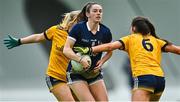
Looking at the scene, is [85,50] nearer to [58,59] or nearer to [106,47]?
[106,47]

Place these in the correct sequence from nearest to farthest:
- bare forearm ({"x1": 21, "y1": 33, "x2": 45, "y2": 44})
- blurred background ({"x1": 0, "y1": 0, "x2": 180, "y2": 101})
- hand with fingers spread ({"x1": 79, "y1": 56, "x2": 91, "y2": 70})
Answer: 1. hand with fingers spread ({"x1": 79, "y1": 56, "x2": 91, "y2": 70})
2. bare forearm ({"x1": 21, "y1": 33, "x2": 45, "y2": 44})
3. blurred background ({"x1": 0, "y1": 0, "x2": 180, "y2": 101})

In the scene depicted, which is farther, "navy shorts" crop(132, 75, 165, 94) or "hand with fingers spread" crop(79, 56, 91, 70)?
"hand with fingers spread" crop(79, 56, 91, 70)

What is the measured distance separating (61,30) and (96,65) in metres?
0.81

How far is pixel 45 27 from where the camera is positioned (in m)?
14.3

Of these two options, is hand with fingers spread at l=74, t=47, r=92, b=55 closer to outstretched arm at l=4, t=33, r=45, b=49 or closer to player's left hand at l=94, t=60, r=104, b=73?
player's left hand at l=94, t=60, r=104, b=73

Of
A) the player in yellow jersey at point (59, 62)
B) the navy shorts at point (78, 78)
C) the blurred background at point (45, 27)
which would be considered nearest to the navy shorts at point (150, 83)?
the navy shorts at point (78, 78)

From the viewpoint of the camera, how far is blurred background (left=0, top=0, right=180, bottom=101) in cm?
1410

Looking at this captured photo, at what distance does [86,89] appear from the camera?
853 cm

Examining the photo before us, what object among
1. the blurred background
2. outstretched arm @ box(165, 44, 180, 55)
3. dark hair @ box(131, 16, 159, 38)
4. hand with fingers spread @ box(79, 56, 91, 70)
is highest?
dark hair @ box(131, 16, 159, 38)

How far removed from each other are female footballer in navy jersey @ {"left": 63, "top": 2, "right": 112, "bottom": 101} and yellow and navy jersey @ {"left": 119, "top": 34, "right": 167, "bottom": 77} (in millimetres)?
664

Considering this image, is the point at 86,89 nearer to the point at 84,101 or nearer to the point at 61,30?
the point at 84,101

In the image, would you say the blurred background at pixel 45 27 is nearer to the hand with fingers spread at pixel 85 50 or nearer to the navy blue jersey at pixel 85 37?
the navy blue jersey at pixel 85 37

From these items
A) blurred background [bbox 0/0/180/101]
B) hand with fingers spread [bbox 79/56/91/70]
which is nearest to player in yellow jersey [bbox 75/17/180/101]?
hand with fingers spread [bbox 79/56/91/70]

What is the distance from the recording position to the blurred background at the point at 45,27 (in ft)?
46.3
